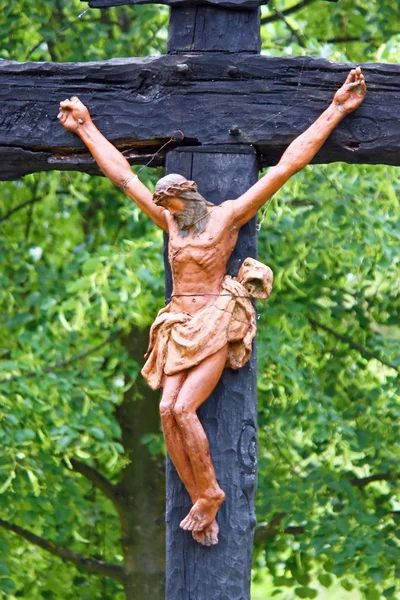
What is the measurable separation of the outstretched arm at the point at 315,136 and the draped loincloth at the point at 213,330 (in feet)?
0.68

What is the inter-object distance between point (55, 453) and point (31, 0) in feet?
8.45

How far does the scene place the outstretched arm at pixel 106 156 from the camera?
4.58 meters

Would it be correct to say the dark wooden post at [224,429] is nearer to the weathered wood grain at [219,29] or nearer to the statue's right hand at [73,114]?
the weathered wood grain at [219,29]

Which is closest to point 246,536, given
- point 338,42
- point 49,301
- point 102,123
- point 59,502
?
point 102,123

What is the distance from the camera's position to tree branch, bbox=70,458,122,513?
25.6 ft

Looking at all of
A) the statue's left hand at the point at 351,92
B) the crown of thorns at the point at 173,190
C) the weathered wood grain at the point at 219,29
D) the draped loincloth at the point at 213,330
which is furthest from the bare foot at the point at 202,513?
the weathered wood grain at the point at 219,29

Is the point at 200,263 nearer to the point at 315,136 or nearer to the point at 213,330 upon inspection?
the point at 213,330

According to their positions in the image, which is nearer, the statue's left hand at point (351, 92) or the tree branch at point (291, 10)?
the statue's left hand at point (351, 92)

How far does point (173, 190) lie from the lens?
436 centimetres

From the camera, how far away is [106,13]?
8.35 m

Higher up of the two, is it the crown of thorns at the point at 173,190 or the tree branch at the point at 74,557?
the crown of thorns at the point at 173,190

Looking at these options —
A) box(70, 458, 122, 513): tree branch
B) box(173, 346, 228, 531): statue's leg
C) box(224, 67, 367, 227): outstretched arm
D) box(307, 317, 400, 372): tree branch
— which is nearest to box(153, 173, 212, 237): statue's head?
box(224, 67, 367, 227): outstretched arm

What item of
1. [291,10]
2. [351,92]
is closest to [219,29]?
[351,92]

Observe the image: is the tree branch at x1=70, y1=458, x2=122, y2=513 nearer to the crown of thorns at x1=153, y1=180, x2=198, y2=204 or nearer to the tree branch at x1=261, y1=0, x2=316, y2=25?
the tree branch at x1=261, y1=0, x2=316, y2=25
